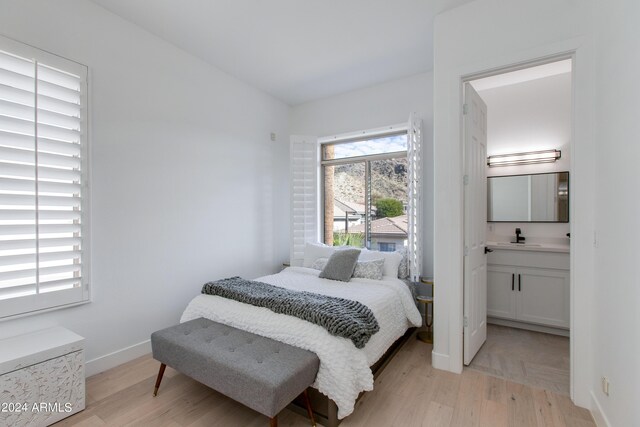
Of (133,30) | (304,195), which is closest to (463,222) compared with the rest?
(304,195)

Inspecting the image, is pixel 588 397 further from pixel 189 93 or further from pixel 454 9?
pixel 189 93

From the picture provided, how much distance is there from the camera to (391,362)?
2561 millimetres

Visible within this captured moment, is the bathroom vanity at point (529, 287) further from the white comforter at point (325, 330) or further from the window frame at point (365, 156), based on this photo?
the window frame at point (365, 156)

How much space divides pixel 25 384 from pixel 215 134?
258 cm

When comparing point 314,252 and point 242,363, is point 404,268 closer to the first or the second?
point 314,252

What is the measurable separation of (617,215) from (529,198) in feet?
7.16

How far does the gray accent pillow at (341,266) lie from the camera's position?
308 centimetres

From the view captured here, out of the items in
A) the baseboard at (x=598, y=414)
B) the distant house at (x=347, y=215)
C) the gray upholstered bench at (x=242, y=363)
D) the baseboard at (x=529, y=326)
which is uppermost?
the distant house at (x=347, y=215)

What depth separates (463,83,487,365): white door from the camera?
2.46 meters

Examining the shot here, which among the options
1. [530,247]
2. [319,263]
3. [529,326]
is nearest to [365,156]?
[319,263]

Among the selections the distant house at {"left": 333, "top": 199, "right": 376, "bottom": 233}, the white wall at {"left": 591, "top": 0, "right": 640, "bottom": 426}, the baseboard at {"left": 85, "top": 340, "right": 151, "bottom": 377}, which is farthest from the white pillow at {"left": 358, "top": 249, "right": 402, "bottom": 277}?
the baseboard at {"left": 85, "top": 340, "right": 151, "bottom": 377}

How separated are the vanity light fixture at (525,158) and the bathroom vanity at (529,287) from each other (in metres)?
0.98

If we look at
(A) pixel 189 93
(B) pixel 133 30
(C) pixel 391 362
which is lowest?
(C) pixel 391 362

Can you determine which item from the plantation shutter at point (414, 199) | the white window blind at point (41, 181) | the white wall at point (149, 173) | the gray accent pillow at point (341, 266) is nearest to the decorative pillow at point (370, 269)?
the gray accent pillow at point (341, 266)
